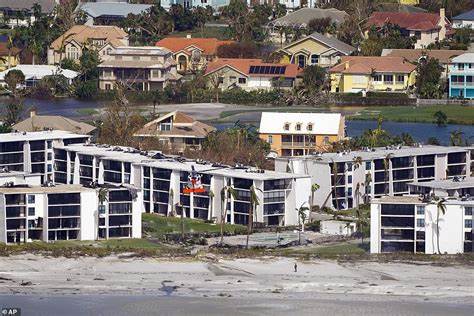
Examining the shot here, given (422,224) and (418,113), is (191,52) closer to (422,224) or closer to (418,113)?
(418,113)

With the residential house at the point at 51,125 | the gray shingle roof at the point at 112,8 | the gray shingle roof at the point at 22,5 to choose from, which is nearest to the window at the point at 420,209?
the residential house at the point at 51,125

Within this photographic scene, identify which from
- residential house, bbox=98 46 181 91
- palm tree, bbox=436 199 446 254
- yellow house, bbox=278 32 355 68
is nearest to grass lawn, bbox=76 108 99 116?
residential house, bbox=98 46 181 91

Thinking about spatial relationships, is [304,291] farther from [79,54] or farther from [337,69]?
[79,54]

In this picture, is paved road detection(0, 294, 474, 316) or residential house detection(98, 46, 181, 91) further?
residential house detection(98, 46, 181, 91)

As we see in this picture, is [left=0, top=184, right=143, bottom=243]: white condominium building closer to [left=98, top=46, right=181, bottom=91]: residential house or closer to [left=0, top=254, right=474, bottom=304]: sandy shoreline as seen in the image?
[left=0, top=254, right=474, bottom=304]: sandy shoreline

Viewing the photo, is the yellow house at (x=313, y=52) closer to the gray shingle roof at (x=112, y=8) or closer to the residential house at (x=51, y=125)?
the gray shingle roof at (x=112, y=8)

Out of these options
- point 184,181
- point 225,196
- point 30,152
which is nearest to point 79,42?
point 30,152

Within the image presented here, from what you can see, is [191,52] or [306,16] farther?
[306,16]
